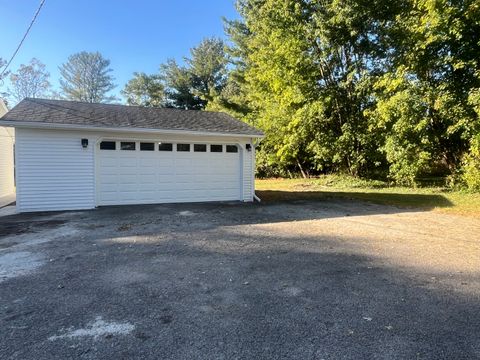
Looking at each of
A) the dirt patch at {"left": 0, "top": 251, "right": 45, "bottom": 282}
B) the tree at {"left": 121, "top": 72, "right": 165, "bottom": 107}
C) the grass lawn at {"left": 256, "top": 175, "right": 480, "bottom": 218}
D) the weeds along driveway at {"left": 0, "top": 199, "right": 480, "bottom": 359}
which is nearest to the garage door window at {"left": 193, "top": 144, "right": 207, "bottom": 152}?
the grass lawn at {"left": 256, "top": 175, "right": 480, "bottom": 218}

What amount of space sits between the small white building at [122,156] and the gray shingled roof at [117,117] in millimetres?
26

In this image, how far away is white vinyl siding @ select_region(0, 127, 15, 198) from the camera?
13.3 metres

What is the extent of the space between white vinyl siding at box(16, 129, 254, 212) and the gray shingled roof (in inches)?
13.5

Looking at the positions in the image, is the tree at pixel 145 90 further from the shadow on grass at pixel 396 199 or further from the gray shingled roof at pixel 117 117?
the shadow on grass at pixel 396 199

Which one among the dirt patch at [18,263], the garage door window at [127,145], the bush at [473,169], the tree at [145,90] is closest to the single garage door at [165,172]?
the garage door window at [127,145]

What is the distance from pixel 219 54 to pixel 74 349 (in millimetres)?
32775

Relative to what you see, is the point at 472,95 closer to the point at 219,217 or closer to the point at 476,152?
the point at 476,152

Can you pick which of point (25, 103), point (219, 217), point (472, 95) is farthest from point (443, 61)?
point (25, 103)

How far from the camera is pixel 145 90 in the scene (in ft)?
123

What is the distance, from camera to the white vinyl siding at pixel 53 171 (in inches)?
351

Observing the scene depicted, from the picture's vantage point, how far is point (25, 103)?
10.5 metres

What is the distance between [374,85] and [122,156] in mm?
10757

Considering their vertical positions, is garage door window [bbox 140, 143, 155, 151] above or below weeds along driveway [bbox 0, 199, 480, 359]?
above

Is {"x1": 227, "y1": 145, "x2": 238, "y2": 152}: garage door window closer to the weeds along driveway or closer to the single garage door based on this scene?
the single garage door
